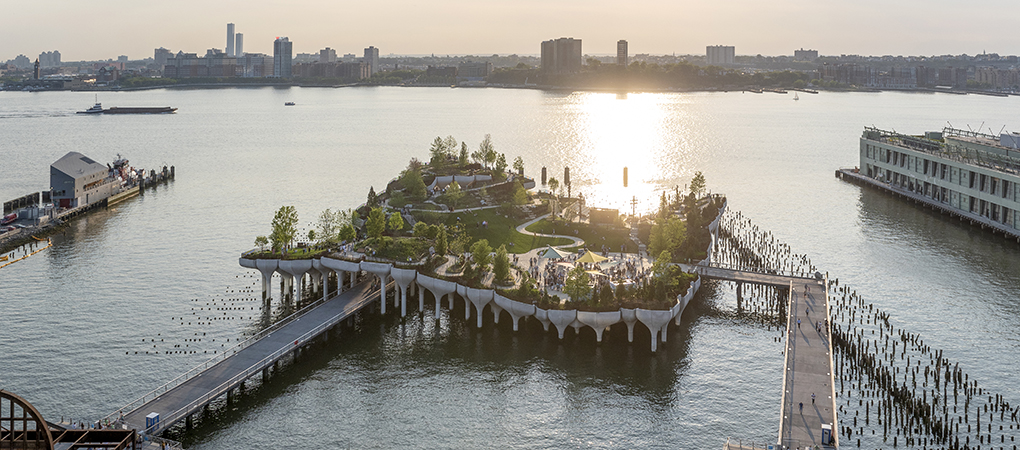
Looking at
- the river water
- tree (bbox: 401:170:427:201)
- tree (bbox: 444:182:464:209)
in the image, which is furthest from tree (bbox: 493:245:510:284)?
tree (bbox: 401:170:427:201)

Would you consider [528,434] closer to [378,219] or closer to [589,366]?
[589,366]

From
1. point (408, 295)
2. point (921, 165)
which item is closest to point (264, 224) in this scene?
point (408, 295)

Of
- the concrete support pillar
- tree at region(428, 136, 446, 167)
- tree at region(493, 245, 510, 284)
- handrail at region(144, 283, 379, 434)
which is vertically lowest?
handrail at region(144, 283, 379, 434)

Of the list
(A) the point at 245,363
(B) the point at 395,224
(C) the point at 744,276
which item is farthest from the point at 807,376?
(B) the point at 395,224

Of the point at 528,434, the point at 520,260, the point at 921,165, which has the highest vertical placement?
the point at 921,165

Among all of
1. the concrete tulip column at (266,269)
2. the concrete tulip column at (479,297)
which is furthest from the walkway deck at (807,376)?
the concrete tulip column at (266,269)

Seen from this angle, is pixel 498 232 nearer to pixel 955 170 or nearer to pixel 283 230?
pixel 283 230

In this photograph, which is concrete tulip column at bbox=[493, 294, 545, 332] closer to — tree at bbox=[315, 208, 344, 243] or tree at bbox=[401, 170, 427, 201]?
tree at bbox=[315, 208, 344, 243]
